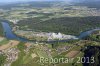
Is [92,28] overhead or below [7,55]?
below

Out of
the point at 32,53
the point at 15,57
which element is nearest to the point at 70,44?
the point at 32,53

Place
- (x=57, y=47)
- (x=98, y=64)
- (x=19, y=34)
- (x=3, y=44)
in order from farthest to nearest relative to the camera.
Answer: (x=19, y=34)
(x=3, y=44)
(x=57, y=47)
(x=98, y=64)

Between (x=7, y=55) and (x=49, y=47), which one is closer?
(x=7, y=55)

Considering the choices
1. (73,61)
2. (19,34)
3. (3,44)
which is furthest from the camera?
(19,34)

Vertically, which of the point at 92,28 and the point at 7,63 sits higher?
the point at 7,63

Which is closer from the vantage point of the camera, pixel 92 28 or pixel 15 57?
pixel 15 57

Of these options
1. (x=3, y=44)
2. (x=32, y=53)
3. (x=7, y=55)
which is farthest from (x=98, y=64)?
(x=3, y=44)

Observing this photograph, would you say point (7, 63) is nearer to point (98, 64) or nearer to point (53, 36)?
point (98, 64)

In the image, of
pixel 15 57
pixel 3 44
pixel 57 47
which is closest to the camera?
pixel 15 57

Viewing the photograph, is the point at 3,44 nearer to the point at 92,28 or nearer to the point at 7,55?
the point at 7,55
